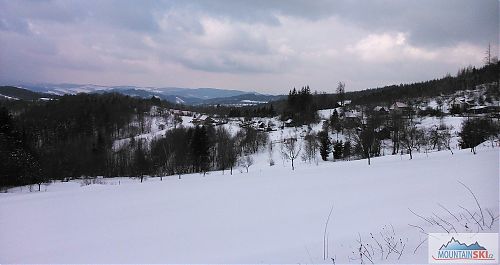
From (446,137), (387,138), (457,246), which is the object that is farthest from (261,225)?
(387,138)

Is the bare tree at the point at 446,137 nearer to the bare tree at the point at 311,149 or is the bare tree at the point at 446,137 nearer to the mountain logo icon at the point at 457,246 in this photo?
the bare tree at the point at 311,149

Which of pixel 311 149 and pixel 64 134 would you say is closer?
pixel 311 149

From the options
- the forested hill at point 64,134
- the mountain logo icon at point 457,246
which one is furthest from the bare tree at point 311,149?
the mountain logo icon at point 457,246

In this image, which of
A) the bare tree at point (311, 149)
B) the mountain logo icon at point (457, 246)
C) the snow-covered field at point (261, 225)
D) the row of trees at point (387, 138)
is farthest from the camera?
the bare tree at point (311, 149)

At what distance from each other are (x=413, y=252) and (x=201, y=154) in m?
50.7

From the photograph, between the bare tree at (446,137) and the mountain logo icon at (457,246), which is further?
the bare tree at (446,137)

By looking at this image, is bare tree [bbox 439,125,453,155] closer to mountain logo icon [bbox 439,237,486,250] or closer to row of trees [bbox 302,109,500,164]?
row of trees [bbox 302,109,500,164]

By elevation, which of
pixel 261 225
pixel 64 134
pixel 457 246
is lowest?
pixel 64 134

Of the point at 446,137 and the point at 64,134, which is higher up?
the point at 446,137

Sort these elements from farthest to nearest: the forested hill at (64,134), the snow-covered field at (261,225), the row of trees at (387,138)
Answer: the forested hill at (64,134) → the row of trees at (387,138) → the snow-covered field at (261,225)

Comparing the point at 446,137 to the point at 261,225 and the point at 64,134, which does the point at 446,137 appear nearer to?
the point at 261,225

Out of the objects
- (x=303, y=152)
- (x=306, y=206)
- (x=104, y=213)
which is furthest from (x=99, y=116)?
(x=306, y=206)

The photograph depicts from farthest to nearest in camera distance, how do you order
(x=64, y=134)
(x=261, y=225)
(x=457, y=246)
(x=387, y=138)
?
(x=64, y=134)
(x=387, y=138)
(x=261, y=225)
(x=457, y=246)

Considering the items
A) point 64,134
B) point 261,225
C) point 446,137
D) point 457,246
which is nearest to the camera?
point 457,246
